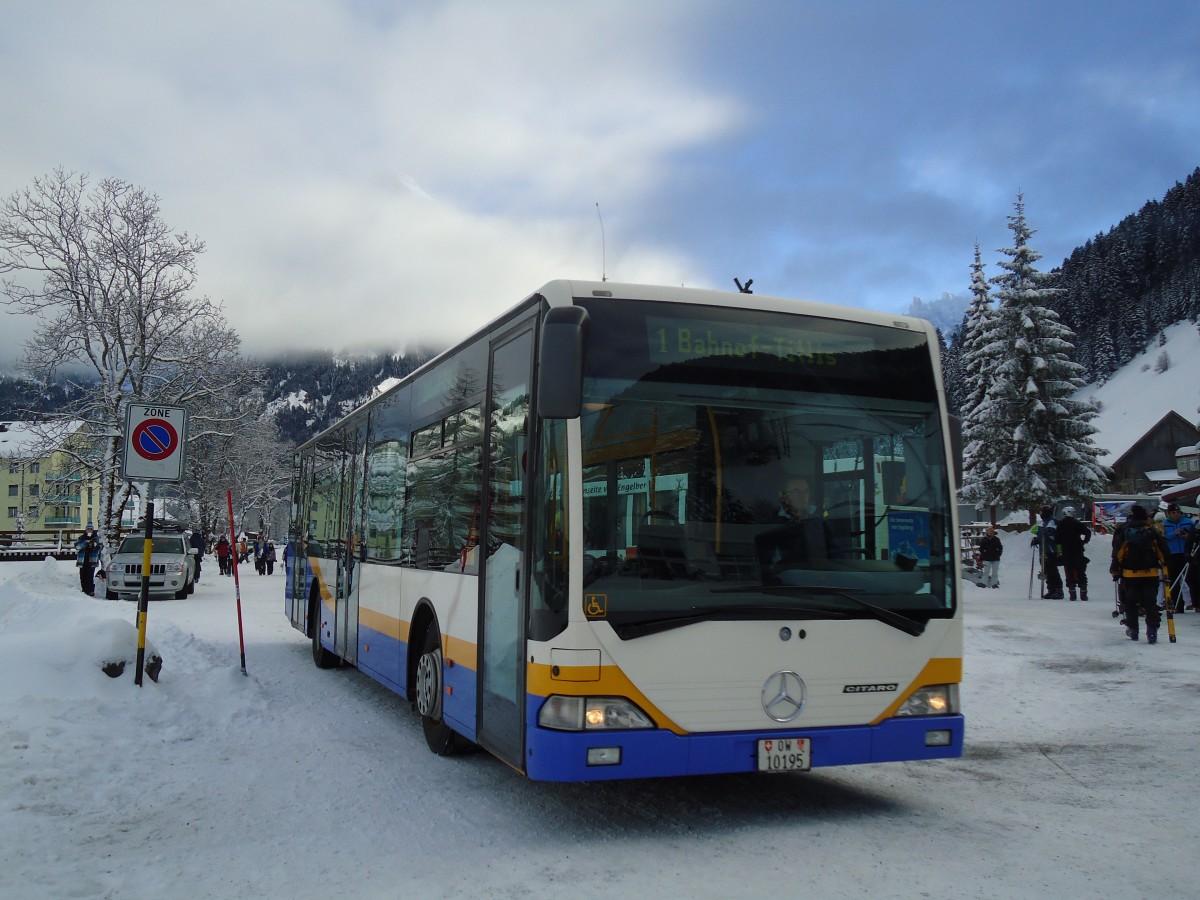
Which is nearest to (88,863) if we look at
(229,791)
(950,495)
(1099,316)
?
(229,791)

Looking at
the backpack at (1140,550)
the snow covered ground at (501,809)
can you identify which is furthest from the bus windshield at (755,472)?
the backpack at (1140,550)

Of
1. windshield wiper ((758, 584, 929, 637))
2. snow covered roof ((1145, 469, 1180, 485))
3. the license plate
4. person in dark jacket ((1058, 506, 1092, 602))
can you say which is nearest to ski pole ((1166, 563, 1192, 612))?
person in dark jacket ((1058, 506, 1092, 602))

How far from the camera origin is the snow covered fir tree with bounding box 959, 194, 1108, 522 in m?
43.7

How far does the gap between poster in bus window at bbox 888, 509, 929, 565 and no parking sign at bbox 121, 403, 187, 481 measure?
762 cm

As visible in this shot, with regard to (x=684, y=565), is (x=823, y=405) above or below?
above

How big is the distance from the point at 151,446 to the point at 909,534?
26.6ft

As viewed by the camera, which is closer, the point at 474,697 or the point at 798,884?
the point at 798,884

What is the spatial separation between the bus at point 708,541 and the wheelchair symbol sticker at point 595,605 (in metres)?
0.02

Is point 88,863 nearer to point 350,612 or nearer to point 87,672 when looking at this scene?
point 87,672

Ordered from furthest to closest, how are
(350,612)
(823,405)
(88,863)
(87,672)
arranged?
(350,612), (87,672), (823,405), (88,863)

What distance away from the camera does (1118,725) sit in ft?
30.0

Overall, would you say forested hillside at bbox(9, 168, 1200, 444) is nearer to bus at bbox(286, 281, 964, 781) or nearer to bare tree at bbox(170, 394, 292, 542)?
bare tree at bbox(170, 394, 292, 542)

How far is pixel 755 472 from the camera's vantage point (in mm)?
5867

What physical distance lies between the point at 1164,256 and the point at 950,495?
137 m
